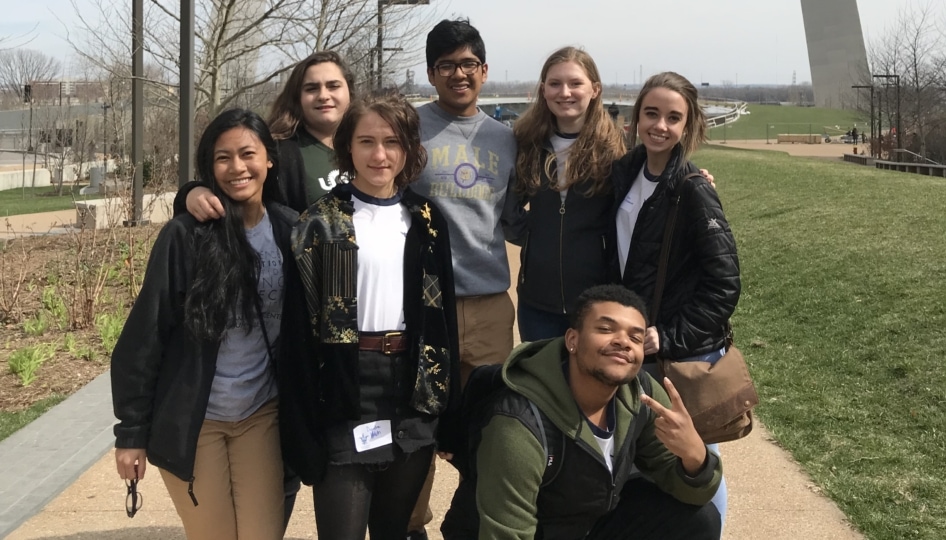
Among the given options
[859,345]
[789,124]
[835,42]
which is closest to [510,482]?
[859,345]

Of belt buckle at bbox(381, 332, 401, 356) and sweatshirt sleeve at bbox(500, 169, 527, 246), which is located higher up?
sweatshirt sleeve at bbox(500, 169, 527, 246)

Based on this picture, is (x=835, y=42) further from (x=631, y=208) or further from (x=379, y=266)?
(x=379, y=266)

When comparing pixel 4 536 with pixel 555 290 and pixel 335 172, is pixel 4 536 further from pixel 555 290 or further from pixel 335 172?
pixel 555 290

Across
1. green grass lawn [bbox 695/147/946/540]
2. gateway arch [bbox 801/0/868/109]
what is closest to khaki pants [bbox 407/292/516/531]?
green grass lawn [bbox 695/147/946/540]

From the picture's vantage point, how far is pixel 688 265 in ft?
10.4

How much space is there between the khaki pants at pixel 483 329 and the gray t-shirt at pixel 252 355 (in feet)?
2.84

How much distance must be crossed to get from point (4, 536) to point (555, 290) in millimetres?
2682

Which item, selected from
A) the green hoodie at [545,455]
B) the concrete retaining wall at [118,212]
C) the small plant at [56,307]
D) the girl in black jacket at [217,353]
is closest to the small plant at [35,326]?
the small plant at [56,307]

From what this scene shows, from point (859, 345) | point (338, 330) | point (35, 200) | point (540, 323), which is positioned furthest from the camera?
point (35, 200)

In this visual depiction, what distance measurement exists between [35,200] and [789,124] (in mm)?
68454

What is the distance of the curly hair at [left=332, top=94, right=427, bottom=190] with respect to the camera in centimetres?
284

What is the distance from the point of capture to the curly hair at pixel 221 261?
8.83ft

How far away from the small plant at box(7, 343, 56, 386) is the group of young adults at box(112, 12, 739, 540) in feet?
12.9

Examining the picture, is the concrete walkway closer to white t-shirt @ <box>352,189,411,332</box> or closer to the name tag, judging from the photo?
the name tag
